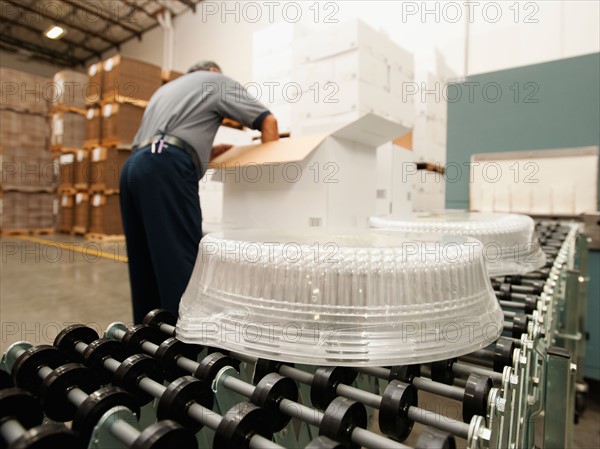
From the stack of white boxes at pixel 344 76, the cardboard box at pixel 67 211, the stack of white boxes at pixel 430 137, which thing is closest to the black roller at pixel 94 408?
the stack of white boxes at pixel 344 76

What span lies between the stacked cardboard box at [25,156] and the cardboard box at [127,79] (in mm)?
1901

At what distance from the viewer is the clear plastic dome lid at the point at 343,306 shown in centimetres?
52

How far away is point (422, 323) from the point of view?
0.55 m

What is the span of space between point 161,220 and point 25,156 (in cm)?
575

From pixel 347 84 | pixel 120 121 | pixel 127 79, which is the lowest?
pixel 347 84

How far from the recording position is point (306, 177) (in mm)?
Result: 1967

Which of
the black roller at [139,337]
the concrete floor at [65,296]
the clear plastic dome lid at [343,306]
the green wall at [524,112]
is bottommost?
the concrete floor at [65,296]

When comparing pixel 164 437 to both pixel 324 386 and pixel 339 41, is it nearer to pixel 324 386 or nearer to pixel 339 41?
pixel 324 386

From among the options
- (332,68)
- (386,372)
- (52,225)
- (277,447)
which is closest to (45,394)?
(277,447)

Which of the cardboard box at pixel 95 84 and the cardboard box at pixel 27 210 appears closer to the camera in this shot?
the cardboard box at pixel 95 84

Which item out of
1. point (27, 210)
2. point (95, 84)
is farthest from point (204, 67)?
point (27, 210)

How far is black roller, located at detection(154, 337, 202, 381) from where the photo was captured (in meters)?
0.51

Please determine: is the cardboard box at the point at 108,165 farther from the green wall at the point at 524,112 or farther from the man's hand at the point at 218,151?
the green wall at the point at 524,112

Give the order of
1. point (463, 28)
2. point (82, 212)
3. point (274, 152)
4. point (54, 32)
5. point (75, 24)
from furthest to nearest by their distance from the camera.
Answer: point (54, 32), point (75, 24), point (82, 212), point (463, 28), point (274, 152)
